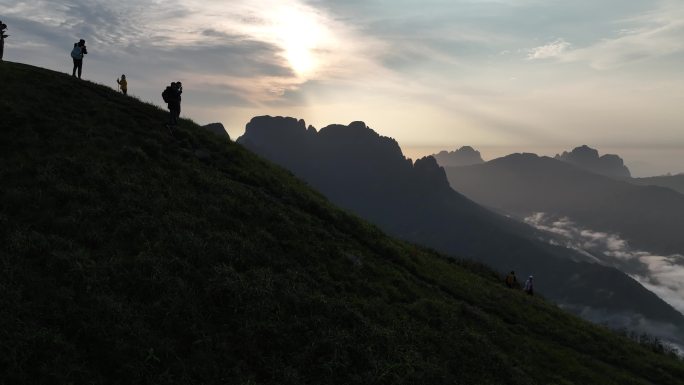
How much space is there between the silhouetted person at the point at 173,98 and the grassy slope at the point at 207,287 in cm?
193

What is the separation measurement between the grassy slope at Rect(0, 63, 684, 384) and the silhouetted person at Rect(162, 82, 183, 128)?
193cm

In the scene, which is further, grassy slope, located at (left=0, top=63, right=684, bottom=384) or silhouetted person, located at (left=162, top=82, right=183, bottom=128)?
silhouetted person, located at (left=162, top=82, right=183, bottom=128)

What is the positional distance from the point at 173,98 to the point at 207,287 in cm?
1718

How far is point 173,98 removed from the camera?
27.3m

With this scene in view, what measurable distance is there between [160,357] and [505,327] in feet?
54.1

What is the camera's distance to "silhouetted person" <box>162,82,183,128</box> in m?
26.8

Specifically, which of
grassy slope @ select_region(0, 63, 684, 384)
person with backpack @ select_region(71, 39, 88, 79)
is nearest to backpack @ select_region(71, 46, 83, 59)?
person with backpack @ select_region(71, 39, 88, 79)

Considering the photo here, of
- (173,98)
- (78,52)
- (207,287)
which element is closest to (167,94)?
(173,98)

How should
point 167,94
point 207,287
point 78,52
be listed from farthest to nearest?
1. point 78,52
2. point 167,94
3. point 207,287

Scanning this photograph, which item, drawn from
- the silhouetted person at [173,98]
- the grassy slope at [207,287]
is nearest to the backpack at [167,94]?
the silhouetted person at [173,98]

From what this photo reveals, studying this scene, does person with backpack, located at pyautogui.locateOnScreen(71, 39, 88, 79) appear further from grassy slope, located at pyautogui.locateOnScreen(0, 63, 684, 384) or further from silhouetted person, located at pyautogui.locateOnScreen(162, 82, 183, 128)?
silhouetted person, located at pyautogui.locateOnScreen(162, 82, 183, 128)

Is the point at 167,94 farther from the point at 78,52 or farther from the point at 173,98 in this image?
the point at 78,52

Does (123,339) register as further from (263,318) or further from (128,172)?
(128,172)

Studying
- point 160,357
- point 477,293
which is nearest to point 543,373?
point 477,293
